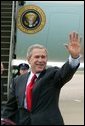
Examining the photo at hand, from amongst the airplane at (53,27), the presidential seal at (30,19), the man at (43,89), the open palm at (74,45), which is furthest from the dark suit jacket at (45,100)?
the airplane at (53,27)

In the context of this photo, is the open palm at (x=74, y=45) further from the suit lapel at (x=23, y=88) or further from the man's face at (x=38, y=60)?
the suit lapel at (x=23, y=88)

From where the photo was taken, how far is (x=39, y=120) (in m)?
3.97

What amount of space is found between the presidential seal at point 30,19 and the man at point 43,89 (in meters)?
11.7

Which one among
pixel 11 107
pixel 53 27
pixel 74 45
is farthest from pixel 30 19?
pixel 74 45

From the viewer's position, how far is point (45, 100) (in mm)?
4027

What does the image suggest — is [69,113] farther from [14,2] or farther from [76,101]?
[14,2]

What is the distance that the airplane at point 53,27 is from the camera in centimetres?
1691

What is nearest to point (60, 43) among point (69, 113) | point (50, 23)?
point (50, 23)

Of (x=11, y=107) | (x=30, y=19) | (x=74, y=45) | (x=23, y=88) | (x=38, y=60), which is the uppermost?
(x=30, y=19)

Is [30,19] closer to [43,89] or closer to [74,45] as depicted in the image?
[43,89]

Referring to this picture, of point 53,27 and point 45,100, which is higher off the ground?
point 53,27

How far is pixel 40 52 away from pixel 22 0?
495 inches

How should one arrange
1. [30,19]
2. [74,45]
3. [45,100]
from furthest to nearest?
1. [30,19]
2. [45,100]
3. [74,45]

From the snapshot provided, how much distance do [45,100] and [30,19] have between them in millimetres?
12517
